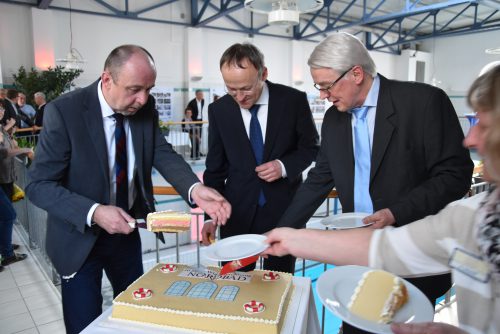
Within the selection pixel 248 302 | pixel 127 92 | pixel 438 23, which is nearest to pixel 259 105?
pixel 127 92

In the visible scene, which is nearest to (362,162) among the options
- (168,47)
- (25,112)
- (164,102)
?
(25,112)

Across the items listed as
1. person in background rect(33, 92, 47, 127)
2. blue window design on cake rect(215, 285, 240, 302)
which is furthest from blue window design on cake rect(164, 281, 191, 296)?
person in background rect(33, 92, 47, 127)

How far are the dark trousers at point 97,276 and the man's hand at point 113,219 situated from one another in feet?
0.88

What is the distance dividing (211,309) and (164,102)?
12.0 m

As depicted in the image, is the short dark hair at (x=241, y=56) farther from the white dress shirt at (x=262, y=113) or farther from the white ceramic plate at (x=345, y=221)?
the white ceramic plate at (x=345, y=221)

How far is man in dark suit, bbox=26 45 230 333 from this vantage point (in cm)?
165

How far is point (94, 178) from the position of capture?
5.73 feet

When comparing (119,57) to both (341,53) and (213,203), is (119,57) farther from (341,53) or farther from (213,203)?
(341,53)

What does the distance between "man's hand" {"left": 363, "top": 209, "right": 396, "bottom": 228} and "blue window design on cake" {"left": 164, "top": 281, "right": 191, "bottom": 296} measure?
2.36 ft

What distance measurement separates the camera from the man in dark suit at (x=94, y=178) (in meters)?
1.65

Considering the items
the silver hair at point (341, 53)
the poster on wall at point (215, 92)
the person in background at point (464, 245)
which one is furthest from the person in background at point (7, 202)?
the poster on wall at point (215, 92)

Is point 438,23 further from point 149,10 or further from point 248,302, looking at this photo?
point 248,302

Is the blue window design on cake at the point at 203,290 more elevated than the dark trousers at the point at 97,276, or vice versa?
the blue window design on cake at the point at 203,290

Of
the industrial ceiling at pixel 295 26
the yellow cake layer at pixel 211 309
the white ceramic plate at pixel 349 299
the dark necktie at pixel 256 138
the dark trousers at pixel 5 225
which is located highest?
the industrial ceiling at pixel 295 26
